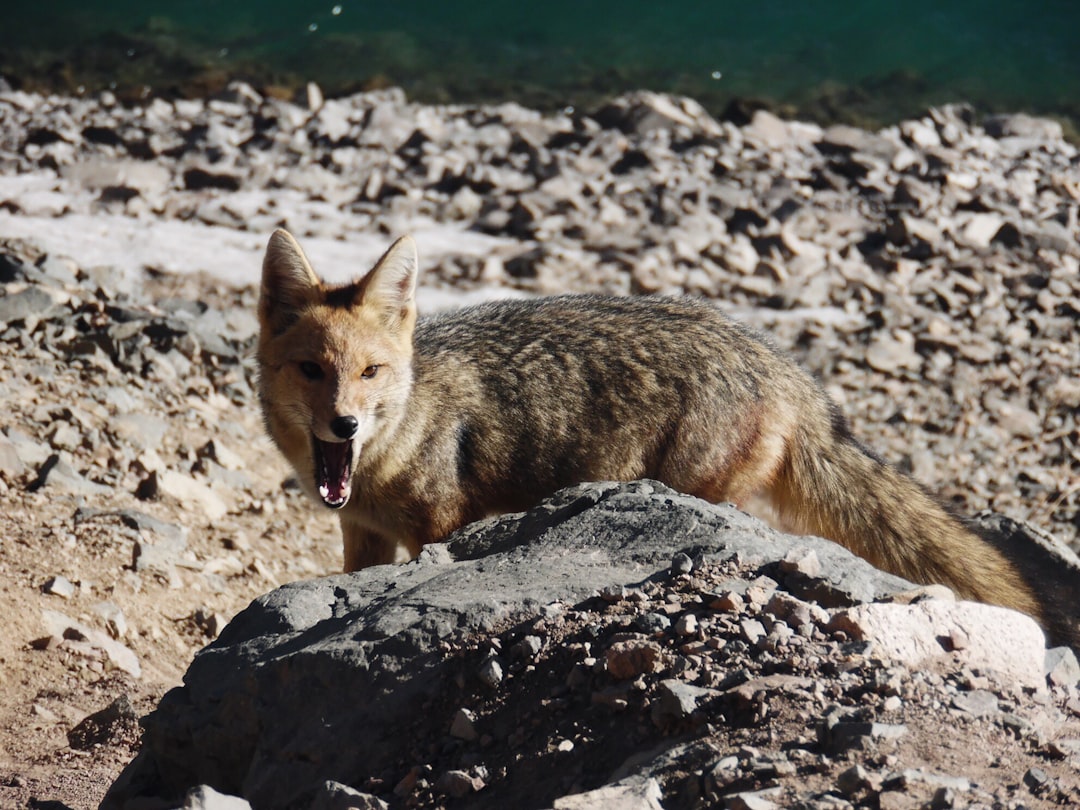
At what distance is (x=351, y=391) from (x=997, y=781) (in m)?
3.45

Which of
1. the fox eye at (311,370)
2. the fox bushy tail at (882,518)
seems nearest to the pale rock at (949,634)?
the fox bushy tail at (882,518)

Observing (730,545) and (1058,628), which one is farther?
(1058,628)

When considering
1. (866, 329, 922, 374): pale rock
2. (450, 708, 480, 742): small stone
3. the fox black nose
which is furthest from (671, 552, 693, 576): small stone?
(866, 329, 922, 374): pale rock

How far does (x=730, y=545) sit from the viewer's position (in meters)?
4.55

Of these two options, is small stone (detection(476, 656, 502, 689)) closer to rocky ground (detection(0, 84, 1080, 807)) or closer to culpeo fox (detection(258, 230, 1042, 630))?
rocky ground (detection(0, 84, 1080, 807))

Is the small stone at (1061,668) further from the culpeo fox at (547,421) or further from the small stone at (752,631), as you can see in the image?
the culpeo fox at (547,421)

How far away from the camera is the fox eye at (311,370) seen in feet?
19.2

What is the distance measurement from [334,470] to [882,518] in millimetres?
2705

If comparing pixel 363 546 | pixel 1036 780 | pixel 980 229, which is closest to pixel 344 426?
pixel 363 546

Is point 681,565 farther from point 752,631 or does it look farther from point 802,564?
point 752,631

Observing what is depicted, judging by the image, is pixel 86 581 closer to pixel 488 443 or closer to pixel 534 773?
pixel 488 443

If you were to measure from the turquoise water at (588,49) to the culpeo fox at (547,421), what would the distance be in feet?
36.9

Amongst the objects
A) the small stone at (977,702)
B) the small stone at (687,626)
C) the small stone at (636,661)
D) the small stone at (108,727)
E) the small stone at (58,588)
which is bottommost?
the small stone at (58,588)

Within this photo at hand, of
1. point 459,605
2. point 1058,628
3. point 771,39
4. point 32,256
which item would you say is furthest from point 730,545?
point 771,39
